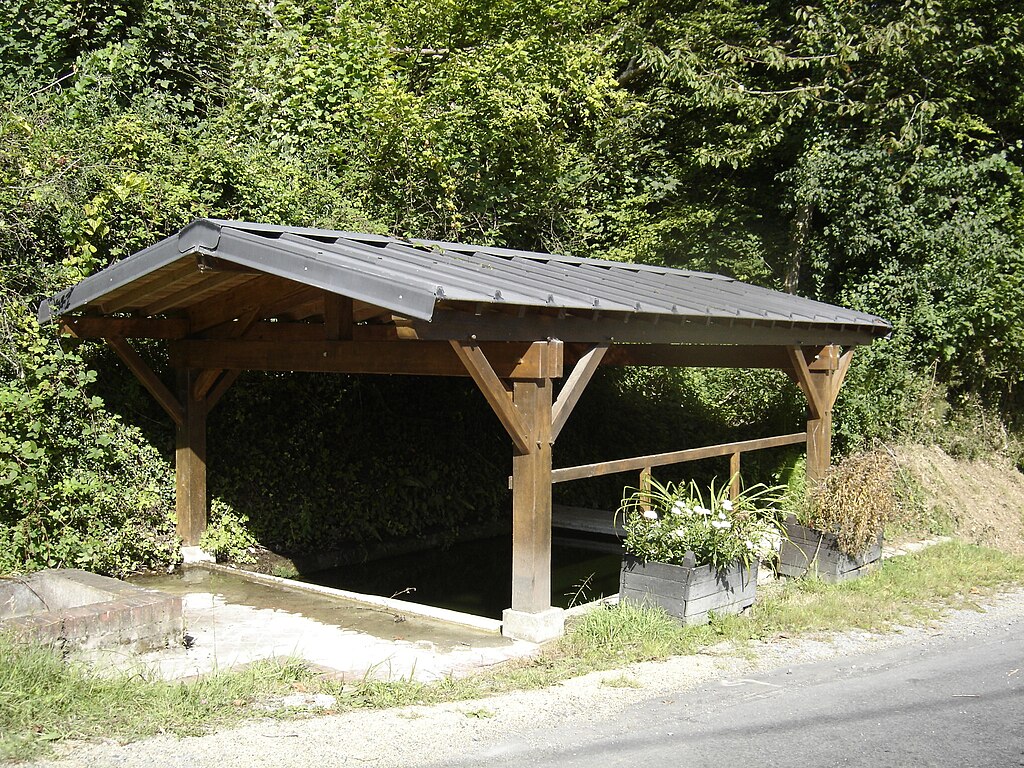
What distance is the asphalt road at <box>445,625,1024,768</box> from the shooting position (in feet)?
12.8

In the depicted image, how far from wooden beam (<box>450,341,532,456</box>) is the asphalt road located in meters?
1.75

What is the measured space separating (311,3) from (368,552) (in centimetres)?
900

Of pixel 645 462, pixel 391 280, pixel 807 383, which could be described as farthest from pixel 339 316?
pixel 807 383

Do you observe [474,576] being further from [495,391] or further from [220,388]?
[495,391]

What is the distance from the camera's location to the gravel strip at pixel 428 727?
3775mm

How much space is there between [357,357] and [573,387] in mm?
1615

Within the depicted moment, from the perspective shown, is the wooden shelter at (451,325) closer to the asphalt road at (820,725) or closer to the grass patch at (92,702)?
the asphalt road at (820,725)

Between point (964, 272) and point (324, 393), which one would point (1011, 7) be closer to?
point (964, 272)

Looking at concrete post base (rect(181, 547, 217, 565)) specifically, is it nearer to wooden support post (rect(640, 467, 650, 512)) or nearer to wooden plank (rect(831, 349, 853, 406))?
wooden support post (rect(640, 467, 650, 512))

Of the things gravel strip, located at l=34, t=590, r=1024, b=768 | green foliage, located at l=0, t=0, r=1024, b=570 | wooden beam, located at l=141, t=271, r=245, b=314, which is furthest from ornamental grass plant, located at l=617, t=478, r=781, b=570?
green foliage, located at l=0, t=0, r=1024, b=570

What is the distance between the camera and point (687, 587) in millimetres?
5840

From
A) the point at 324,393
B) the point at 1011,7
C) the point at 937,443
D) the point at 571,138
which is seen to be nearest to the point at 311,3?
the point at 571,138

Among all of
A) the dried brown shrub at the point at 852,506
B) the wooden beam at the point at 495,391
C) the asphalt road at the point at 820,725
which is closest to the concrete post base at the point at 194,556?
the wooden beam at the point at 495,391

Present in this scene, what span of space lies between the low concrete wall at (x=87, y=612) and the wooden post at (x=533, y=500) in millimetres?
2074
